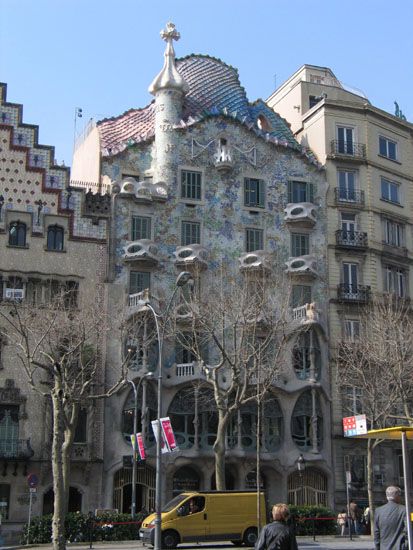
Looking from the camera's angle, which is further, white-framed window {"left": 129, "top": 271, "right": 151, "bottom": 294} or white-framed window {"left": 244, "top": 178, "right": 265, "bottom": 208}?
white-framed window {"left": 244, "top": 178, "right": 265, "bottom": 208}

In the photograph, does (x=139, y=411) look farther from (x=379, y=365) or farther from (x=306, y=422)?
(x=379, y=365)

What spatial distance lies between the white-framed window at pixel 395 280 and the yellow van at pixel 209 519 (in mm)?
21891

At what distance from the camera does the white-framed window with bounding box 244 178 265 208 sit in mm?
49216

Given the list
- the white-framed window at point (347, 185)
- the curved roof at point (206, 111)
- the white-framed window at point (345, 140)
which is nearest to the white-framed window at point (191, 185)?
the curved roof at point (206, 111)

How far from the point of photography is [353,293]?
48.8m

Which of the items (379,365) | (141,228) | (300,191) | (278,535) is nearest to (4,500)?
(141,228)

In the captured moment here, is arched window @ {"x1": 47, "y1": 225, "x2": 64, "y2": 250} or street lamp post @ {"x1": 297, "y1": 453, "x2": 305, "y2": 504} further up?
arched window @ {"x1": 47, "y1": 225, "x2": 64, "y2": 250}

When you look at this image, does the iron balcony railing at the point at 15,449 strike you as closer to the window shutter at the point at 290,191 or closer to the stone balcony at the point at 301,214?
the stone balcony at the point at 301,214

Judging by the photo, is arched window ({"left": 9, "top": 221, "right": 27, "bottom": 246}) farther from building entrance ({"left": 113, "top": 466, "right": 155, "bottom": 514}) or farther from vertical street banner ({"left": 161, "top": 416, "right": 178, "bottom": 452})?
vertical street banner ({"left": 161, "top": 416, "right": 178, "bottom": 452})

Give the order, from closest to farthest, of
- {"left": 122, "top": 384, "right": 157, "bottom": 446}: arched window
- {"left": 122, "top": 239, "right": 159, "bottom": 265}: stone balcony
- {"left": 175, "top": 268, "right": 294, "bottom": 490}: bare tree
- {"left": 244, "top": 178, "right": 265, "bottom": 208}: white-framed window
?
{"left": 175, "top": 268, "right": 294, "bottom": 490}: bare tree → {"left": 122, "top": 384, "right": 157, "bottom": 446}: arched window → {"left": 122, "top": 239, "right": 159, "bottom": 265}: stone balcony → {"left": 244, "top": 178, "right": 265, "bottom": 208}: white-framed window

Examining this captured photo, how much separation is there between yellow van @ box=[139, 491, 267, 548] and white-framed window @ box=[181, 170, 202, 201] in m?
20.7

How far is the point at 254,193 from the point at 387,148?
32.6 feet

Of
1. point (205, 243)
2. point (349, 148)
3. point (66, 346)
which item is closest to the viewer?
point (66, 346)

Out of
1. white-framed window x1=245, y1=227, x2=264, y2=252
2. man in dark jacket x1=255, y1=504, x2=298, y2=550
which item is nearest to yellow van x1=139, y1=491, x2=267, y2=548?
white-framed window x1=245, y1=227, x2=264, y2=252
